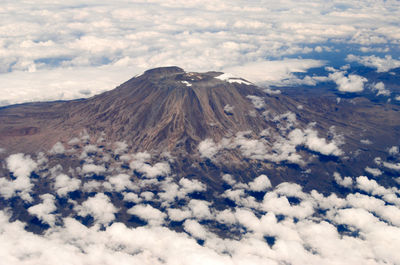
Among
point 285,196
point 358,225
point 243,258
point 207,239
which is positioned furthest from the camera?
point 285,196

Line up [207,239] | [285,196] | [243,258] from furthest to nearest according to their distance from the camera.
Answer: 1. [285,196]
2. [207,239]
3. [243,258]

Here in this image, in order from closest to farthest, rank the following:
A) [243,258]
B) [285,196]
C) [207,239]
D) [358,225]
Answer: [243,258], [207,239], [358,225], [285,196]

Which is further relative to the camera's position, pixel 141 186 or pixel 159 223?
pixel 141 186

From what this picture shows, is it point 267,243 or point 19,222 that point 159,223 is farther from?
point 19,222

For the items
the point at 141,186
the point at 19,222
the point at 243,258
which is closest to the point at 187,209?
the point at 141,186

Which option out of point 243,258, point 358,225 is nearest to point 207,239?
point 243,258

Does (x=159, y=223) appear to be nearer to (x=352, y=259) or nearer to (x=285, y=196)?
(x=285, y=196)

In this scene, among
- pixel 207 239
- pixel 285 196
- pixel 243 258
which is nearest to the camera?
pixel 243 258

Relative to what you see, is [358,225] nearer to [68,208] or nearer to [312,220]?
[312,220]

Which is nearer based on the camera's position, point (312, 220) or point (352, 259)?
point (352, 259)
